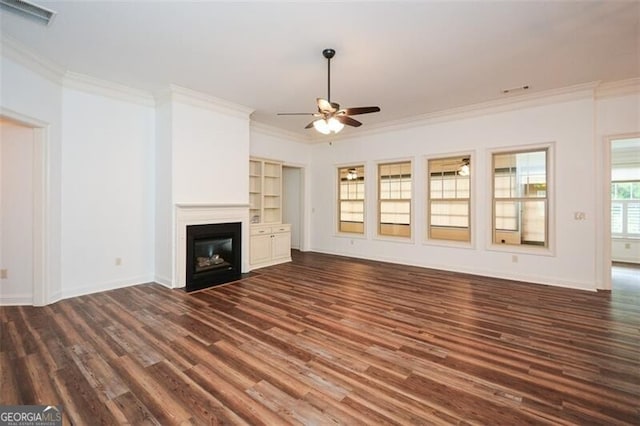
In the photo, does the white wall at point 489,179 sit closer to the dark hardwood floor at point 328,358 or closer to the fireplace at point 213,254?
the dark hardwood floor at point 328,358

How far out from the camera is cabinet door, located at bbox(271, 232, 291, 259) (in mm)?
6379

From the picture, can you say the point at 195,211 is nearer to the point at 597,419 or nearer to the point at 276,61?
the point at 276,61

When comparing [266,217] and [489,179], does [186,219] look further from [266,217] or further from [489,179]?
[489,179]

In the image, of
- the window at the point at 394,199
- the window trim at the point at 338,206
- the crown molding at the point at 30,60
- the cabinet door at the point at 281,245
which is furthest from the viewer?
the window trim at the point at 338,206

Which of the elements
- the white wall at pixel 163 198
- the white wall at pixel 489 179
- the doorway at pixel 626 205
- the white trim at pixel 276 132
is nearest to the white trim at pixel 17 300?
the white wall at pixel 163 198

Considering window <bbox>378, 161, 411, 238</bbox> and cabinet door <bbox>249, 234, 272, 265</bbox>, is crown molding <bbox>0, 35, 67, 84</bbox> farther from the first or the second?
window <bbox>378, 161, 411, 238</bbox>

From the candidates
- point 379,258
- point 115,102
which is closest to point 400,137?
point 379,258

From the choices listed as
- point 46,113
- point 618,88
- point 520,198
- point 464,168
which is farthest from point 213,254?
point 618,88

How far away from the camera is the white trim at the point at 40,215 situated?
364cm

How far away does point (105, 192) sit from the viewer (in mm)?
4352

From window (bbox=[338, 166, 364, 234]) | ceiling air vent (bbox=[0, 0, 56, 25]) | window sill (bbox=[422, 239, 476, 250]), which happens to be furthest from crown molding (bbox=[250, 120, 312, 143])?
window sill (bbox=[422, 239, 476, 250])

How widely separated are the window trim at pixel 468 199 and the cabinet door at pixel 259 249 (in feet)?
11.1

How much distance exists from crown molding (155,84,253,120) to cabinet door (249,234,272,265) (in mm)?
2495

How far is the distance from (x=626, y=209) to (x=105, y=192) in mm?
11400
